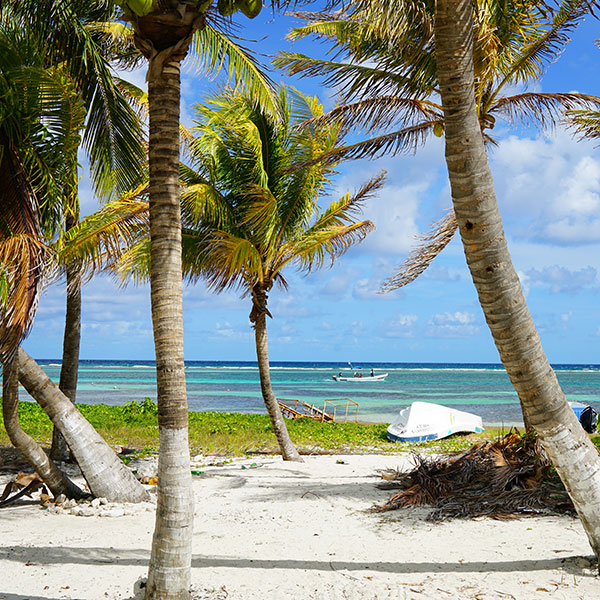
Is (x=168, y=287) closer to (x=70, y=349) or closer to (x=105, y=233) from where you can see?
(x=105, y=233)

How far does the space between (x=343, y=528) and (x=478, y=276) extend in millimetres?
3811

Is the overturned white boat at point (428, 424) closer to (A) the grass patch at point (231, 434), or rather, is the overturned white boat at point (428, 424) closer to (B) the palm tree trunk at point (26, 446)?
(A) the grass patch at point (231, 434)

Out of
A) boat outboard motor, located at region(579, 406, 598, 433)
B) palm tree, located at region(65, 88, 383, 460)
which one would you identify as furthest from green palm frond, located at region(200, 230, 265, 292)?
boat outboard motor, located at region(579, 406, 598, 433)

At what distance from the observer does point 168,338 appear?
441 centimetres

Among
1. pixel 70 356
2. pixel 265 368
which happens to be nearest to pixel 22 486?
pixel 70 356

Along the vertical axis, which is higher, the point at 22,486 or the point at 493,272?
the point at 493,272

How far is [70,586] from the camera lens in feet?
16.7

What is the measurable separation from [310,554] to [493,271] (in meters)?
3.36

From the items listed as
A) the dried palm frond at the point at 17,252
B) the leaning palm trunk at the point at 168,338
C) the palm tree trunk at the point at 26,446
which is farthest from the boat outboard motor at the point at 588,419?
the leaning palm trunk at the point at 168,338

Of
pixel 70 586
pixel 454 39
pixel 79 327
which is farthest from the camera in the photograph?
pixel 79 327

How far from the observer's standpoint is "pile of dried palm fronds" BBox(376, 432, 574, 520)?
23.5 feet

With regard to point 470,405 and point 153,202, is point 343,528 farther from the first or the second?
point 470,405

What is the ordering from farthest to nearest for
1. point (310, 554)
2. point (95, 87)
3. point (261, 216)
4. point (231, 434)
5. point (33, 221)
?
point (231, 434), point (261, 216), point (95, 87), point (33, 221), point (310, 554)

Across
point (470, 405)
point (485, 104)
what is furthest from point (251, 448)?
point (470, 405)
